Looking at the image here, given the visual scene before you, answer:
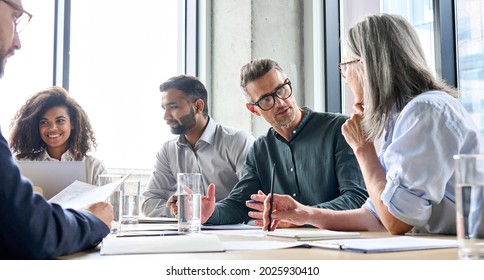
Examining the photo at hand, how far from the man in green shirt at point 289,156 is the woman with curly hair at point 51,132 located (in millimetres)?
955

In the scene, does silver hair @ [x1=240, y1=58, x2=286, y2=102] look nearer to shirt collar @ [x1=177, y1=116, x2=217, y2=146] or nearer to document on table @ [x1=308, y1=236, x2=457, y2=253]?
shirt collar @ [x1=177, y1=116, x2=217, y2=146]

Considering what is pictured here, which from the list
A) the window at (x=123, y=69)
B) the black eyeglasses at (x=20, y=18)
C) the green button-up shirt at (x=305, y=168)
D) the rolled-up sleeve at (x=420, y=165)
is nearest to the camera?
the black eyeglasses at (x=20, y=18)

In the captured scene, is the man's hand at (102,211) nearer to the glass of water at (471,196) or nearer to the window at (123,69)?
the glass of water at (471,196)

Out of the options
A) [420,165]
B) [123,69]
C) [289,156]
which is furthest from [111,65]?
[420,165]

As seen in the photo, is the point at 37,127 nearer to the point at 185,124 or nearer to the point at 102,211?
the point at 185,124

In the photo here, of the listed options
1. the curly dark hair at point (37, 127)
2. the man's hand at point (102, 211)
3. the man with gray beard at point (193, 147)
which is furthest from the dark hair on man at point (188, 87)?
the man's hand at point (102, 211)

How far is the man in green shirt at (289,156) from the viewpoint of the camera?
2.62 m

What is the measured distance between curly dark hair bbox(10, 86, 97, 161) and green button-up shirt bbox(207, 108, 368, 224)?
1.13m

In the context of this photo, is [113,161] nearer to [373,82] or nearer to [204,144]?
[204,144]

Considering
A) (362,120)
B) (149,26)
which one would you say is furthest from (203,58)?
(362,120)

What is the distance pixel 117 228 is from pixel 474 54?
8.68ft

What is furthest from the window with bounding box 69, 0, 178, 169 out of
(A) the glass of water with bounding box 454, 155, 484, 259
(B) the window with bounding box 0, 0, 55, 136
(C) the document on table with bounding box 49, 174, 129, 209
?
(A) the glass of water with bounding box 454, 155, 484, 259

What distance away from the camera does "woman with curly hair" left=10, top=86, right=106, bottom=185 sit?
332cm

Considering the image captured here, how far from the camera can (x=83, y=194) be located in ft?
5.37
